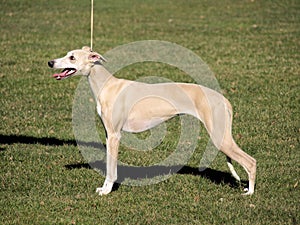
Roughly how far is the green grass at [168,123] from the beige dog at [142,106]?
20.2 inches

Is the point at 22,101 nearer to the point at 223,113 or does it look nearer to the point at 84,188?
the point at 84,188

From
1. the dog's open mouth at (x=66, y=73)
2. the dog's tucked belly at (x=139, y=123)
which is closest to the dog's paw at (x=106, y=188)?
the dog's tucked belly at (x=139, y=123)

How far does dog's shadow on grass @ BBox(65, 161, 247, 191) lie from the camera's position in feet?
27.0

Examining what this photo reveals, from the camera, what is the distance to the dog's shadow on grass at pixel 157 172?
8227mm

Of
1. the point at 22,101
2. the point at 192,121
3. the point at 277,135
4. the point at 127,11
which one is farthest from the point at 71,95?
the point at 127,11

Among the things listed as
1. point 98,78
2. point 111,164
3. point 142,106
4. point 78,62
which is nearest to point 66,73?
point 78,62

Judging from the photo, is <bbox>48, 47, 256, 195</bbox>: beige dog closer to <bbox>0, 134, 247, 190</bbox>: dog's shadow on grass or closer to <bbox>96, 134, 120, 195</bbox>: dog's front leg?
<bbox>96, 134, 120, 195</bbox>: dog's front leg

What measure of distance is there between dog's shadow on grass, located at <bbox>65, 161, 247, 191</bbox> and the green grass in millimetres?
56

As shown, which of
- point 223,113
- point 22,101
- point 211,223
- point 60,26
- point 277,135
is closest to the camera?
point 211,223

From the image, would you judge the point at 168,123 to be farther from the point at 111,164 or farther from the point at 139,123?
the point at 111,164

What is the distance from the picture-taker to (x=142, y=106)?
7789 mm

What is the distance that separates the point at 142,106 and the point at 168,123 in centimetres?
347

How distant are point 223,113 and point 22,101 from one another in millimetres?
5982

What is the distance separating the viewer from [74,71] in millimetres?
7762
